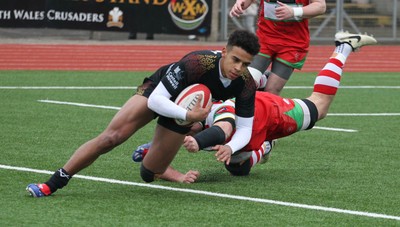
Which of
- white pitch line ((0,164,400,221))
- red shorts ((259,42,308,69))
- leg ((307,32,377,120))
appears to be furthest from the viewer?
red shorts ((259,42,308,69))

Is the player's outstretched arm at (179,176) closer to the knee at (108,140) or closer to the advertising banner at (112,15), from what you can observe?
the knee at (108,140)

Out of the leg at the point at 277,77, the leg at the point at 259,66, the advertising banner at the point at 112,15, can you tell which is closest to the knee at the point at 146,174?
the leg at the point at 259,66

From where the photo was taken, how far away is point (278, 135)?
9.14 metres

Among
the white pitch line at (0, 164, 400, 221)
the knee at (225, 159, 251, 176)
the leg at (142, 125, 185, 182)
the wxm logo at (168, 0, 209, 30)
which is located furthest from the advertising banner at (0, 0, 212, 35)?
the leg at (142, 125, 185, 182)

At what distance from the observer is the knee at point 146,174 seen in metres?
8.30

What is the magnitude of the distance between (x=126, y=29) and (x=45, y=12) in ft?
7.09

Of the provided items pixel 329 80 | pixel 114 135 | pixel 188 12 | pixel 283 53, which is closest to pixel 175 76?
pixel 114 135

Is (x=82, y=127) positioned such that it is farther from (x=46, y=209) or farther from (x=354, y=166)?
(x=46, y=209)

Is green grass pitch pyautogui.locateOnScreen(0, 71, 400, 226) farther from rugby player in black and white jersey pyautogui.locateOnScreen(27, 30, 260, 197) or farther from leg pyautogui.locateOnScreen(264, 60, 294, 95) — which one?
leg pyautogui.locateOnScreen(264, 60, 294, 95)

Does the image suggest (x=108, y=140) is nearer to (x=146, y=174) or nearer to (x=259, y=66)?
(x=146, y=174)

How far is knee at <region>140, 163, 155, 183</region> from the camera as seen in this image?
27.2 ft

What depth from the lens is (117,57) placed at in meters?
22.2

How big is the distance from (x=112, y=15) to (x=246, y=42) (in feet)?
64.5

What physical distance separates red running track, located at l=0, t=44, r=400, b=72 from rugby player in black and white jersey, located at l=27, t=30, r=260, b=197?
11207 mm
